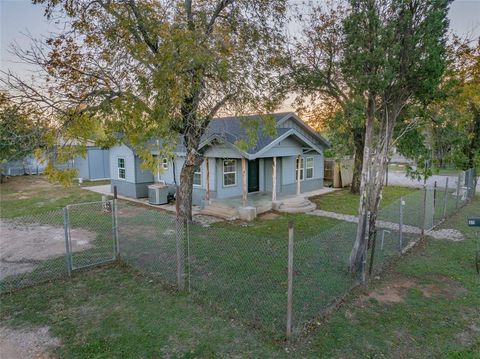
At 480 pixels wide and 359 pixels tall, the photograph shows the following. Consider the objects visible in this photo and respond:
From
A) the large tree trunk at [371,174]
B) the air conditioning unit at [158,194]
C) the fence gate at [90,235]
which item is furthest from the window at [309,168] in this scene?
the large tree trunk at [371,174]

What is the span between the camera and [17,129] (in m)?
6.65

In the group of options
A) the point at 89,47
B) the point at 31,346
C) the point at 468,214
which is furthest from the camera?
the point at 468,214

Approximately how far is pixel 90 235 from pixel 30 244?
5.35ft

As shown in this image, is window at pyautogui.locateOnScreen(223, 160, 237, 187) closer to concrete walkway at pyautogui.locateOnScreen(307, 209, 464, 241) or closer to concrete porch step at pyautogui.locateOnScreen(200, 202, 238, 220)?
concrete porch step at pyautogui.locateOnScreen(200, 202, 238, 220)

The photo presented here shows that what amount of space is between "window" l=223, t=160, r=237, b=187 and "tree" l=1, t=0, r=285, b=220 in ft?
16.5

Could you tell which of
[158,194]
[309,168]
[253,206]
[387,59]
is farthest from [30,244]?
[309,168]

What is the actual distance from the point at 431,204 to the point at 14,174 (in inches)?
1226

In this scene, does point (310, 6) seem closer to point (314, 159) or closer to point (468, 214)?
point (314, 159)

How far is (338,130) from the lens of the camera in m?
17.0

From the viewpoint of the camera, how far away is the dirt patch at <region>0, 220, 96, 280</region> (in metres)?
7.77

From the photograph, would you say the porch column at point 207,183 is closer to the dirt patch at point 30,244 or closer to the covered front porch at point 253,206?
the covered front porch at point 253,206

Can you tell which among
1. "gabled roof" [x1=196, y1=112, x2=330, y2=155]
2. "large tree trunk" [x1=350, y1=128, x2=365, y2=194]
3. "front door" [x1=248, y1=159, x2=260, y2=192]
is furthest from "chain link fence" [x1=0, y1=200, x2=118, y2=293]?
"large tree trunk" [x1=350, y1=128, x2=365, y2=194]

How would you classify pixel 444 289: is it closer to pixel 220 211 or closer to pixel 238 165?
pixel 220 211

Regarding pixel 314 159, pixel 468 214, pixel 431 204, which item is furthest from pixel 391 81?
pixel 314 159
